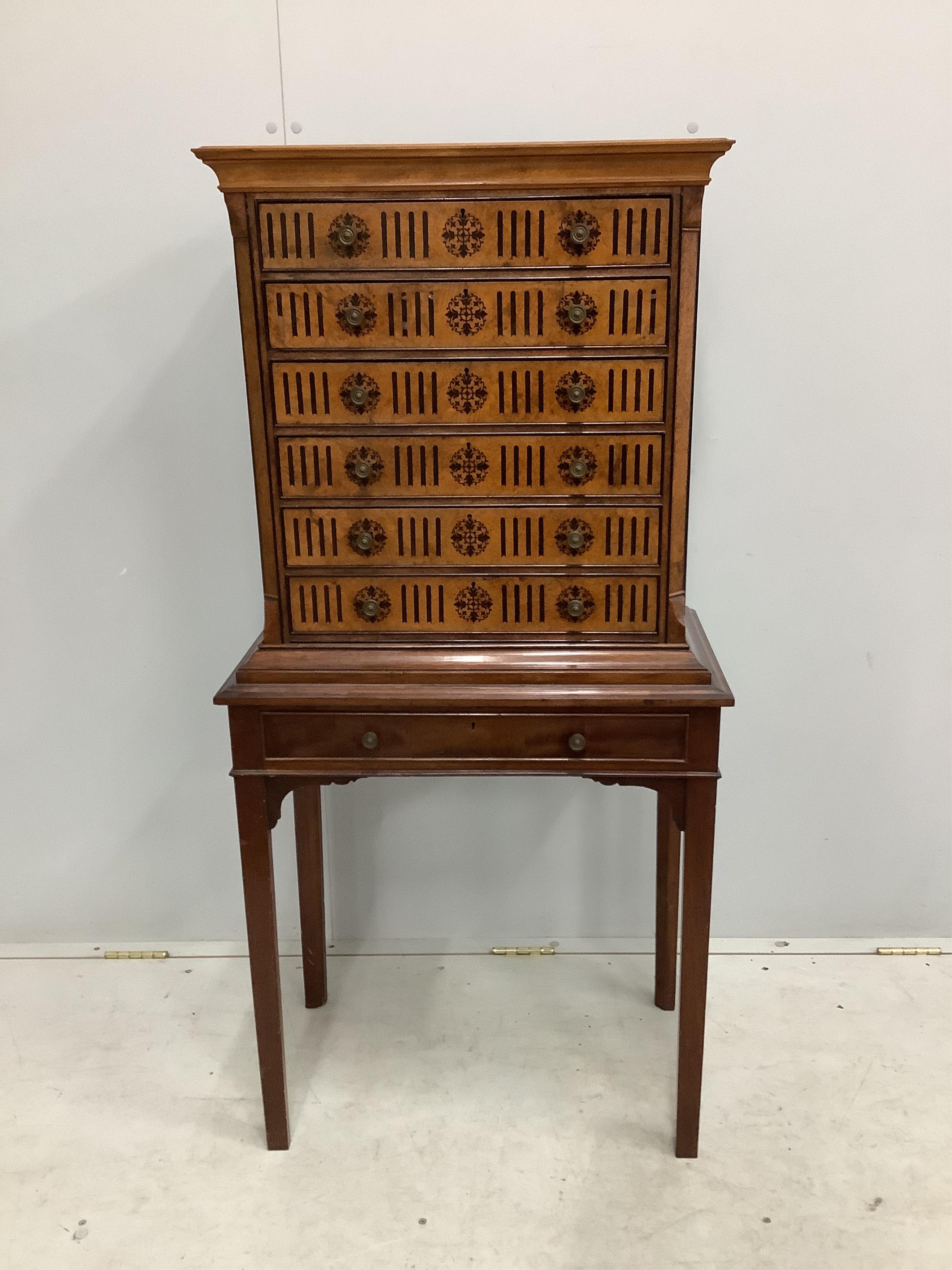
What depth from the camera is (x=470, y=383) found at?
1806mm

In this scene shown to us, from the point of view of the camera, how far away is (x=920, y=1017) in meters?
2.46

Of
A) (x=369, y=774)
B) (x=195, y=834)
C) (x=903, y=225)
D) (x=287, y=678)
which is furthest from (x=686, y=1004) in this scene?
(x=903, y=225)

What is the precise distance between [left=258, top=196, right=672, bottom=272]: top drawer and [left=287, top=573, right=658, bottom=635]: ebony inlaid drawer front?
54 centimetres

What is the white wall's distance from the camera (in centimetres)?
223

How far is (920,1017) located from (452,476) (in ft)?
5.63

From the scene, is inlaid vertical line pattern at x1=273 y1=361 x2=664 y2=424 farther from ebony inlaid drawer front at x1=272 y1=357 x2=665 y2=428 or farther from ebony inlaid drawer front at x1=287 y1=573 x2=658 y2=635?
ebony inlaid drawer front at x1=287 y1=573 x2=658 y2=635

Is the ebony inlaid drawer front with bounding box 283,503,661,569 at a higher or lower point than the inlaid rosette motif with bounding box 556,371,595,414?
lower

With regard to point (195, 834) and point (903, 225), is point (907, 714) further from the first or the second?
point (195, 834)

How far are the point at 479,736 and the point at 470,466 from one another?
0.49 m

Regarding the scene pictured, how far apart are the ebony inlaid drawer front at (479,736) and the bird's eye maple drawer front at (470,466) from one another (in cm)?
40

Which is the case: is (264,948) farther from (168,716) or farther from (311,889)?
(168,716)

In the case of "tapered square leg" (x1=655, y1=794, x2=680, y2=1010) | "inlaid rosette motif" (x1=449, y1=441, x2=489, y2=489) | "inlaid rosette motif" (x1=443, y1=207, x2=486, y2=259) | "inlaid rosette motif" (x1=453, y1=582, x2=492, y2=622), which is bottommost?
"tapered square leg" (x1=655, y1=794, x2=680, y2=1010)

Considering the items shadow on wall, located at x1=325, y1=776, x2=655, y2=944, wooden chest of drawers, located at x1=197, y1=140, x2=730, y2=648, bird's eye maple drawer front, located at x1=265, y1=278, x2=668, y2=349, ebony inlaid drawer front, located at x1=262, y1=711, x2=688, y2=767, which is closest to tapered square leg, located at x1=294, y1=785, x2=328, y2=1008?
shadow on wall, located at x1=325, y1=776, x2=655, y2=944

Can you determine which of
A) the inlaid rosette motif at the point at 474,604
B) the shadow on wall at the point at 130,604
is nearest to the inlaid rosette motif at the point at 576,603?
the inlaid rosette motif at the point at 474,604
